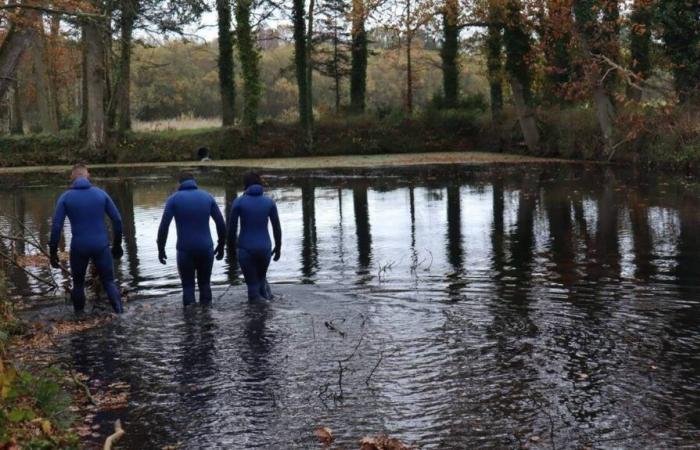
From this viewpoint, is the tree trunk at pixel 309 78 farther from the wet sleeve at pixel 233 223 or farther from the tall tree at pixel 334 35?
the wet sleeve at pixel 233 223

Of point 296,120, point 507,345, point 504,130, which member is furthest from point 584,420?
point 296,120

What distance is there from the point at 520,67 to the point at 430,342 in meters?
31.1

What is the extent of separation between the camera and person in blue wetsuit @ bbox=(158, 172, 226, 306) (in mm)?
11453

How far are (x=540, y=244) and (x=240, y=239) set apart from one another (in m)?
6.80

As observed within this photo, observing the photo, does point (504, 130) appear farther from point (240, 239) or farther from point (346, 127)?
point (240, 239)

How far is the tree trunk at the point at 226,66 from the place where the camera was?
4550 centimetres

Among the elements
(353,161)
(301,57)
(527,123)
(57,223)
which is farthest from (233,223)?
(301,57)

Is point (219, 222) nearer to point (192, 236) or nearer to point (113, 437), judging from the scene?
point (192, 236)

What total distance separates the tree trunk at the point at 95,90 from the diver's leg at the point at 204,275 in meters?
31.1

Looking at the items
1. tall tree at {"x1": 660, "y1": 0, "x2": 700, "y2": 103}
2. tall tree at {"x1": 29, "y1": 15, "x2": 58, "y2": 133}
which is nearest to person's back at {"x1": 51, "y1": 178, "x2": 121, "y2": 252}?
tall tree at {"x1": 660, "y1": 0, "x2": 700, "y2": 103}

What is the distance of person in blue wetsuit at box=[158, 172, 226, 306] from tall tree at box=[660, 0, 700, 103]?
22.3 meters

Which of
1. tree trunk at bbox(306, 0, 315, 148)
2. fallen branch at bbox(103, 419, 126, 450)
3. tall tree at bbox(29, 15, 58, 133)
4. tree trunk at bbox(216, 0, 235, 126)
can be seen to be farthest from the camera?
tall tree at bbox(29, 15, 58, 133)

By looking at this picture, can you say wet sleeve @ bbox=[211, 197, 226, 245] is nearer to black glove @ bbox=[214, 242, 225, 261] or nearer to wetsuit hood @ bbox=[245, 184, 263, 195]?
black glove @ bbox=[214, 242, 225, 261]

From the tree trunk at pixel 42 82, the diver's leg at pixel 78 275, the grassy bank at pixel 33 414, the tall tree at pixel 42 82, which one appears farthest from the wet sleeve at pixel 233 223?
the tree trunk at pixel 42 82
